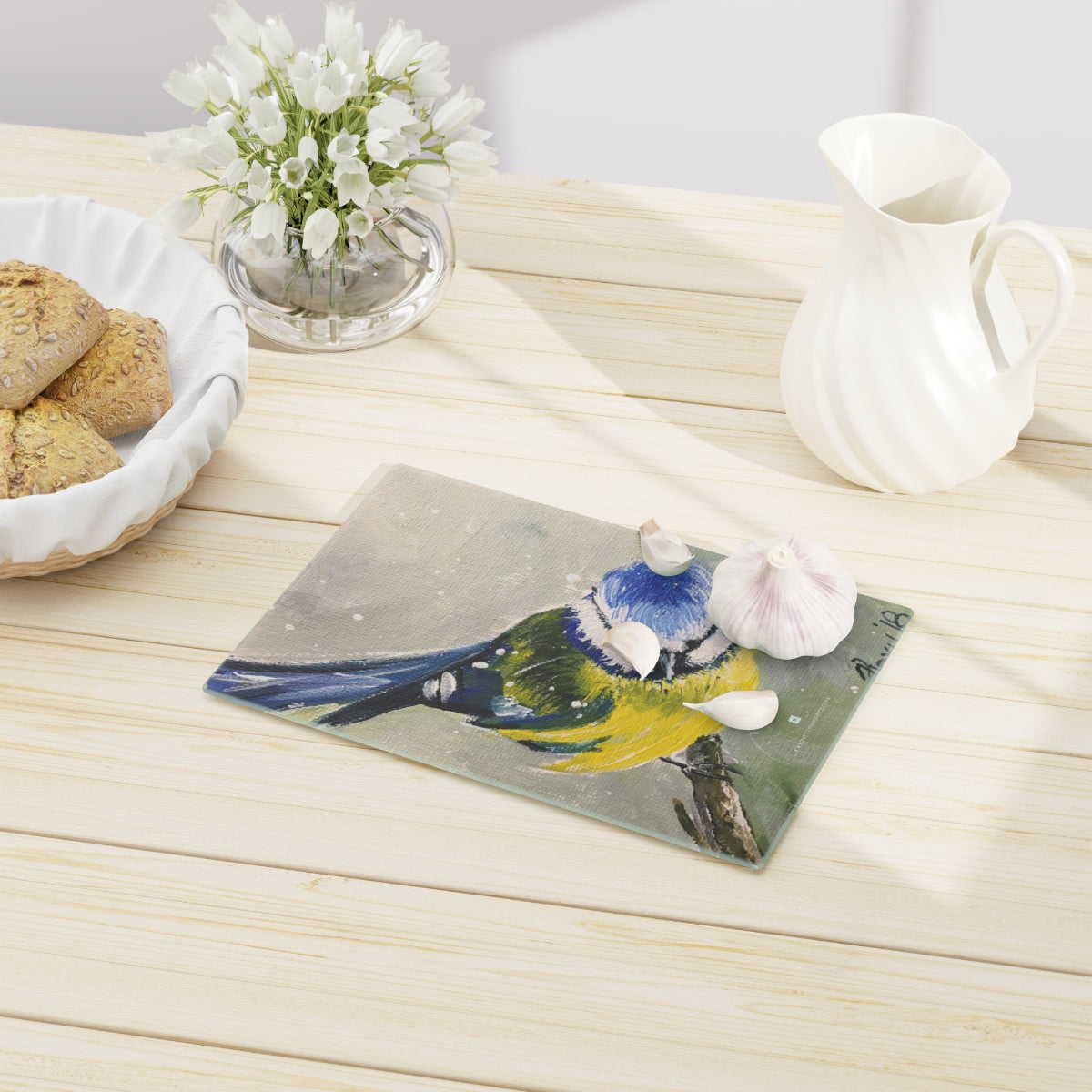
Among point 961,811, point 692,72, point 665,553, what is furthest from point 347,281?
point 692,72

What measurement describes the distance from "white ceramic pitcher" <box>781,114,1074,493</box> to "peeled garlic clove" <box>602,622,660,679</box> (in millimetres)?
204

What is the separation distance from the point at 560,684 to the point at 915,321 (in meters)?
0.31

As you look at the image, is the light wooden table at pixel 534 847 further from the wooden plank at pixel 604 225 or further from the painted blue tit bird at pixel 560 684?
the wooden plank at pixel 604 225

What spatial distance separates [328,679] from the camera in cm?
71

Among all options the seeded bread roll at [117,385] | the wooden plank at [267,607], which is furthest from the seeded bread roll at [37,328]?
the wooden plank at [267,607]

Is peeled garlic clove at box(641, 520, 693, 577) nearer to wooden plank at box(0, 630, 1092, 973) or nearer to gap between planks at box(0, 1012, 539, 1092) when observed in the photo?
wooden plank at box(0, 630, 1092, 973)

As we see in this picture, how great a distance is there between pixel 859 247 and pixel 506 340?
316 millimetres

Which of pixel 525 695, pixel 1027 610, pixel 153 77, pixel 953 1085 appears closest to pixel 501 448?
pixel 525 695

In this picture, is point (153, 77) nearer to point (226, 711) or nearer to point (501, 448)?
point (501, 448)

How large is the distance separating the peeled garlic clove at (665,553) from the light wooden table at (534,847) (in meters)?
0.04

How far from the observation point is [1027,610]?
30.3 inches

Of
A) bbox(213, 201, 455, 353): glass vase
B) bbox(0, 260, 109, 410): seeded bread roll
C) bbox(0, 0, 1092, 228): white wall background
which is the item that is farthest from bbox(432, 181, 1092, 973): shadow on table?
bbox(0, 0, 1092, 228): white wall background

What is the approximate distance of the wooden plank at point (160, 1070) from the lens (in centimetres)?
54

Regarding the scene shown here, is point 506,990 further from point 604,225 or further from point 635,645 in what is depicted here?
point 604,225
